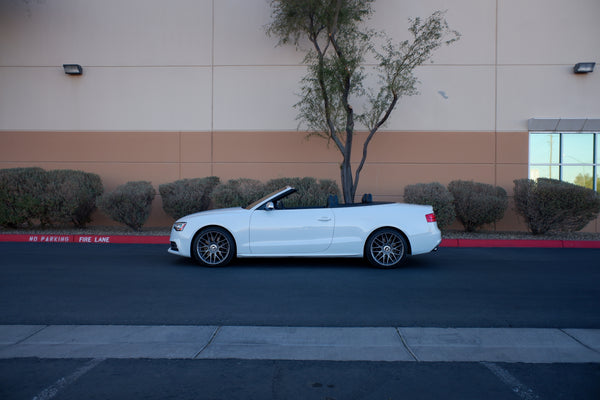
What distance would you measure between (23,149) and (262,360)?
48.3 ft

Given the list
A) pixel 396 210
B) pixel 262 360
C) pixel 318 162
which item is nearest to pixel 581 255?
pixel 396 210

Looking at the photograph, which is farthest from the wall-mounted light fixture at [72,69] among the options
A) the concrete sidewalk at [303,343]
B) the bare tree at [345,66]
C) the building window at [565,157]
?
the building window at [565,157]

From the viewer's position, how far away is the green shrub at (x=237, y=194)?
1368cm

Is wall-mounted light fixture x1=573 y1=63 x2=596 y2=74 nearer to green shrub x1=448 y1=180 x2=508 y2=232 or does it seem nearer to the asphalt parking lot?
green shrub x1=448 y1=180 x2=508 y2=232

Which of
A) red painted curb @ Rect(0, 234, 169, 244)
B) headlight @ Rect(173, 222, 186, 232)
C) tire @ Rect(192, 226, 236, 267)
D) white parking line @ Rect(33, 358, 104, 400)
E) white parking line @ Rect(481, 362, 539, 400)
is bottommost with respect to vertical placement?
white parking line @ Rect(33, 358, 104, 400)

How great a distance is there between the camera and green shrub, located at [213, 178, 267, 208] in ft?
44.9

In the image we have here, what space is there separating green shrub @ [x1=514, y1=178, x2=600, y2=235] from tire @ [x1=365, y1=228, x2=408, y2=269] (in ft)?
20.6

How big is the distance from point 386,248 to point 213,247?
300 centimetres

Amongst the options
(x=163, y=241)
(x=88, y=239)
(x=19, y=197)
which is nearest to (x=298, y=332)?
(x=163, y=241)

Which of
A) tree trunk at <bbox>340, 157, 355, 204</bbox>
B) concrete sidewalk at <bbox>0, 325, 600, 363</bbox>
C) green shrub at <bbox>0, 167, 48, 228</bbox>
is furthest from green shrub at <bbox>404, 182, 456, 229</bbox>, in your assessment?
green shrub at <bbox>0, 167, 48, 228</bbox>

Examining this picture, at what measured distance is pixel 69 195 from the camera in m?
13.8

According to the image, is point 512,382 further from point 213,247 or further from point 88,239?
point 88,239

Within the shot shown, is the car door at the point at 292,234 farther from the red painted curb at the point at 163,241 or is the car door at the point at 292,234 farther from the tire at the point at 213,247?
the red painted curb at the point at 163,241

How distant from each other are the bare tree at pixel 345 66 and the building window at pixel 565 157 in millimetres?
4333
